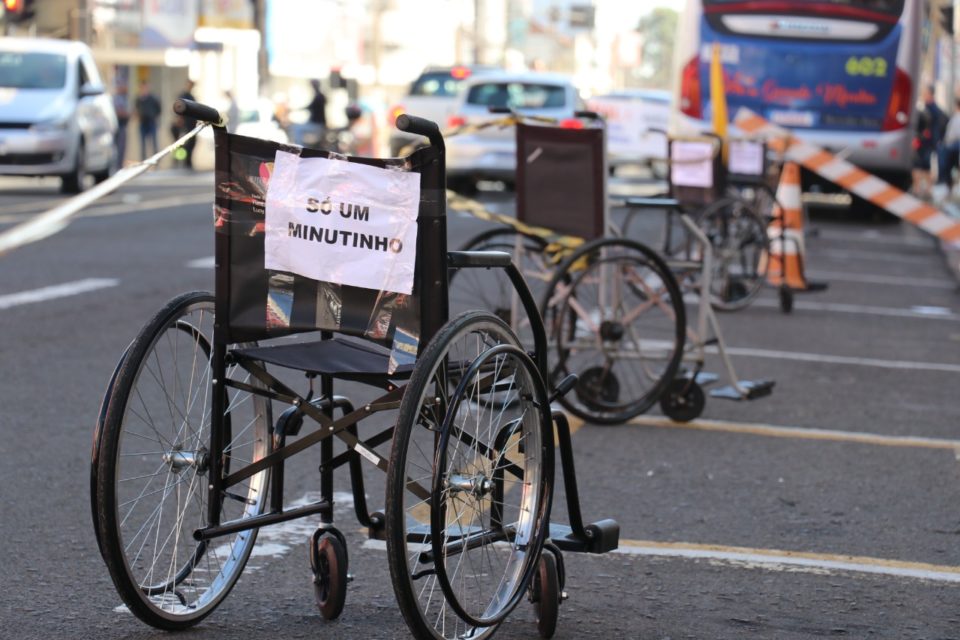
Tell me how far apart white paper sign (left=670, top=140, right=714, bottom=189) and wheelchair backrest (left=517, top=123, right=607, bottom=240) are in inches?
169

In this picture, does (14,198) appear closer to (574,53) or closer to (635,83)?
(574,53)

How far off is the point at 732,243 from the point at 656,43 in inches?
7318

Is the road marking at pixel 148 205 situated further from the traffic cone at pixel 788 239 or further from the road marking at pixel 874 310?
the road marking at pixel 874 310

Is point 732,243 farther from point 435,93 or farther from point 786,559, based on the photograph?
point 435,93

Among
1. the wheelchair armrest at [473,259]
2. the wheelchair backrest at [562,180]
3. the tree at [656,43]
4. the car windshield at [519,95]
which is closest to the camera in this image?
the wheelchair armrest at [473,259]

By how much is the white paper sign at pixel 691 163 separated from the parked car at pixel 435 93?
48.2ft

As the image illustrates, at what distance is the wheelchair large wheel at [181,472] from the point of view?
158 inches

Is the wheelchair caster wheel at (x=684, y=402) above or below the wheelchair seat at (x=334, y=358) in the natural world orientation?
below

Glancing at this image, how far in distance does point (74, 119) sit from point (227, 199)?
18.7 meters

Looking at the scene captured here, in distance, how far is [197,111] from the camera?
164 inches

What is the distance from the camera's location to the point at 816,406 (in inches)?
332

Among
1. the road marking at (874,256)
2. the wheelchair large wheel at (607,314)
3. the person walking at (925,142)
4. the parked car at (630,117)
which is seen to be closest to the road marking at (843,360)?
the wheelchair large wheel at (607,314)

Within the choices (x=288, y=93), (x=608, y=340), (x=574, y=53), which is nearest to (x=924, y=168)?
(x=608, y=340)

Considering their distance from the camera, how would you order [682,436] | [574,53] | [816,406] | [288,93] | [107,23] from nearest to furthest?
1. [682,436]
2. [816,406]
3. [107,23]
4. [288,93]
5. [574,53]
